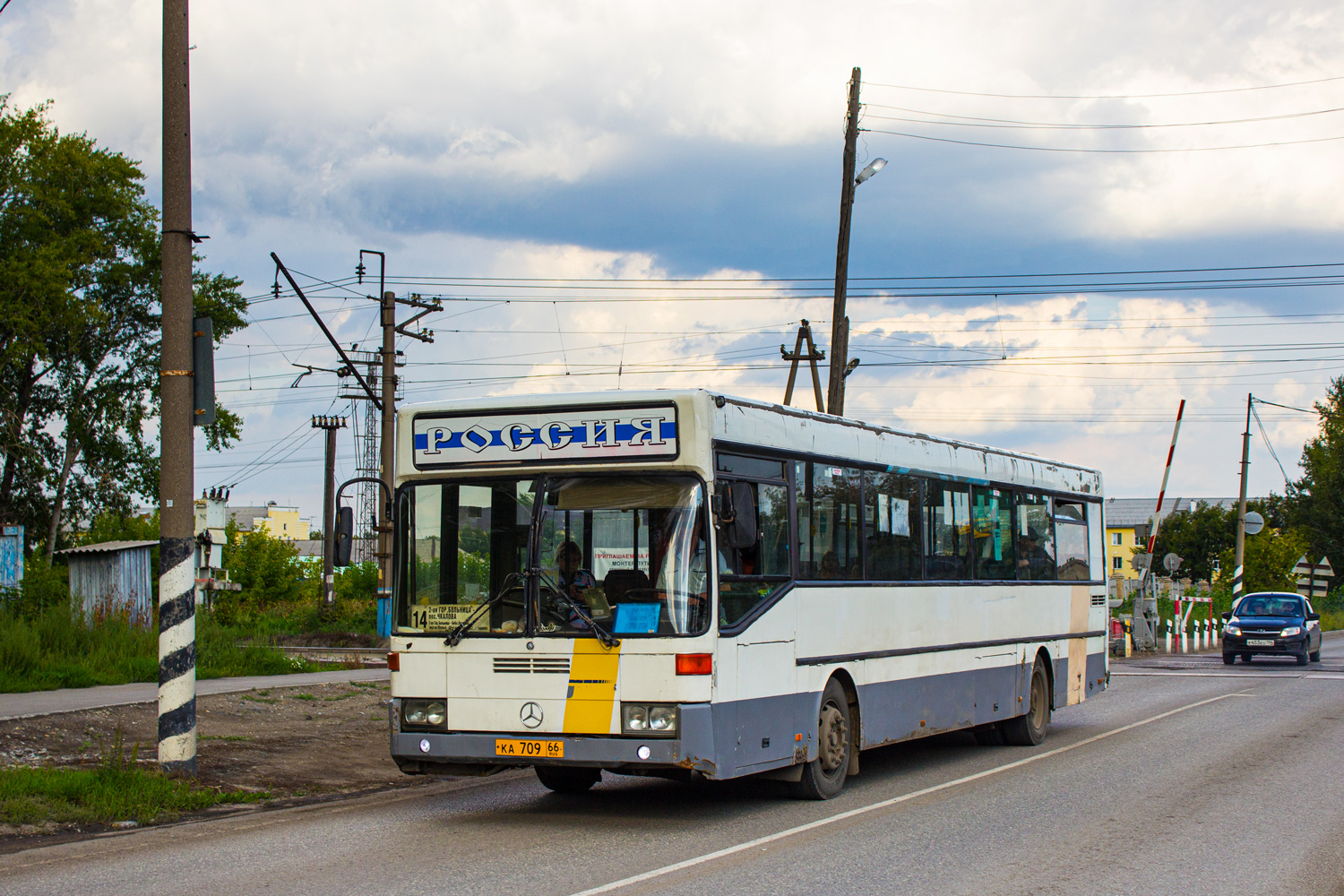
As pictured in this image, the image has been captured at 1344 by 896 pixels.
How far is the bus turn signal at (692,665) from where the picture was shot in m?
8.66

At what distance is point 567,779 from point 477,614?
220 centimetres

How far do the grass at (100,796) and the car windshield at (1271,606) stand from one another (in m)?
27.5

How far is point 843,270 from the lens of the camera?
24.0 metres

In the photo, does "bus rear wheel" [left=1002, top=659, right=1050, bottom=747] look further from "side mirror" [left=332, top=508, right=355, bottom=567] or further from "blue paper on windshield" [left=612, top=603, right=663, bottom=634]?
"side mirror" [left=332, top=508, right=355, bottom=567]

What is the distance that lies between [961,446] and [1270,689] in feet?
40.9

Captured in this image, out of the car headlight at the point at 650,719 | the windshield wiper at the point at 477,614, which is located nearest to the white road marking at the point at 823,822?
the car headlight at the point at 650,719

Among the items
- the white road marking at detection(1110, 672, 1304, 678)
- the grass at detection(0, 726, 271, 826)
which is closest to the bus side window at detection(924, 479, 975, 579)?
the grass at detection(0, 726, 271, 826)

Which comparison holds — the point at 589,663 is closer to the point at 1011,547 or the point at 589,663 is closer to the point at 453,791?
the point at 453,791

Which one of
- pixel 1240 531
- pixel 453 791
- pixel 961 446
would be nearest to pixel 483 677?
pixel 453 791

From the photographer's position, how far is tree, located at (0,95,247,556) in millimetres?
39562

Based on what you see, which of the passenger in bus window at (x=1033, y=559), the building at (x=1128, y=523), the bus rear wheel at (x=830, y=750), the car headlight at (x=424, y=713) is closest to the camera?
the car headlight at (x=424, y=713)

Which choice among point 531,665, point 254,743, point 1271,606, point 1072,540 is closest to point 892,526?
point 531,665

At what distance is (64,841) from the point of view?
8.58 meters

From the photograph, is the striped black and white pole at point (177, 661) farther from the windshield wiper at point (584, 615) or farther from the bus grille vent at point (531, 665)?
the windshield wiper at point (584, 615)
